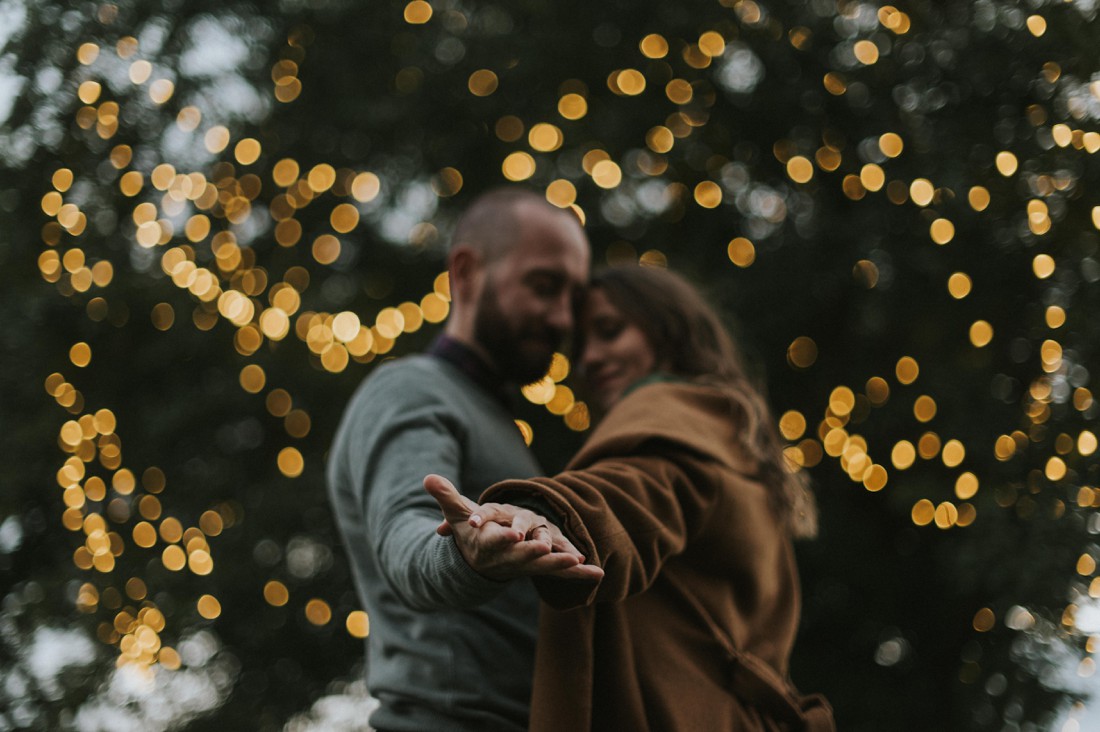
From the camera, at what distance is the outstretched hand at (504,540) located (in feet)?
4.28

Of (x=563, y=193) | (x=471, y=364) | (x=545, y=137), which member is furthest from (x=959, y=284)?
(x=471, y=364)

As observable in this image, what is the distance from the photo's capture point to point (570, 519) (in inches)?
56.5

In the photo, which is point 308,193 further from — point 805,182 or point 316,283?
point 805,182

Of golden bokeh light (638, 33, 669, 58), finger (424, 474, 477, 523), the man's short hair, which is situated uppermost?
golden bokeh light (638, 33, 669, 58)

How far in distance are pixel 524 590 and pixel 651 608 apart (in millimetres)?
249

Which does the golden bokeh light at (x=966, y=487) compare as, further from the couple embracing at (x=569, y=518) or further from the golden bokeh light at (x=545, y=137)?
the golden bokeh light at (x=545, y=137)

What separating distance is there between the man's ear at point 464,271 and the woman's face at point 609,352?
0.77 feet

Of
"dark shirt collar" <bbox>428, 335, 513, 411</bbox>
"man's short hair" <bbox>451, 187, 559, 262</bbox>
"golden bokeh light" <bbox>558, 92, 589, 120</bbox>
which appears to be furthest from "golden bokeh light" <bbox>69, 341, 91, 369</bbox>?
"dark shirt collar" <bbox>428, 335, 513, 411</bbox>

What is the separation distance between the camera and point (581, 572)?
135cm

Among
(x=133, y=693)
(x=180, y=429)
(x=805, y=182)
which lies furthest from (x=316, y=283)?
(x=805, y=182)

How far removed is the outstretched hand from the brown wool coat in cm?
7

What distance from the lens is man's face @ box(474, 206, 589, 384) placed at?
230 centimetres

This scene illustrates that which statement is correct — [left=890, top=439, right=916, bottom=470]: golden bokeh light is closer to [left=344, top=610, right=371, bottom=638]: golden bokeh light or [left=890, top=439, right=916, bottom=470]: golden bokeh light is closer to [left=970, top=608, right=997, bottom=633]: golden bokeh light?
[left=970, top=608, right=997, bottom=633]: golden bokeh light

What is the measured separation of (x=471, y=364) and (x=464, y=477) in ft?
1.07
